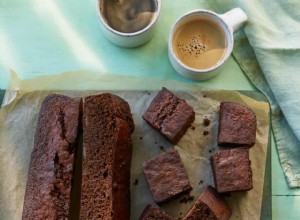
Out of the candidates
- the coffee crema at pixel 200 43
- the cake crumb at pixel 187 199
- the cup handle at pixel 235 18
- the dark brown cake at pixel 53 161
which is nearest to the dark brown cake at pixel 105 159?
the dark brown cake at pixel 53 161

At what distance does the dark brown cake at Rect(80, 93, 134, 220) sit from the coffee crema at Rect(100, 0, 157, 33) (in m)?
0.30

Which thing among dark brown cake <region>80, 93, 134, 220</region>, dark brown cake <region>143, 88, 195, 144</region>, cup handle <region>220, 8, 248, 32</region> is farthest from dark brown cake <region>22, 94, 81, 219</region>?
cup handle <region>220, 8, 248, 32</region>

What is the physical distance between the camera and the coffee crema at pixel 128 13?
2.40 meters

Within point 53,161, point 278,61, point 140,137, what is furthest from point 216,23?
point 53,161

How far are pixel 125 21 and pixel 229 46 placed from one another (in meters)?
0.42

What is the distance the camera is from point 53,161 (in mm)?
2234

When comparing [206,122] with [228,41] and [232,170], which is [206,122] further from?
[228,41]

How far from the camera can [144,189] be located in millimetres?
2363

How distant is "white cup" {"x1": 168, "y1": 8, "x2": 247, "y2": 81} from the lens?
2359mm

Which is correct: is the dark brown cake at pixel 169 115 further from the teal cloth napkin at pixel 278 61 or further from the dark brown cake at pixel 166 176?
the teal cloth napkin at pixel 278 61

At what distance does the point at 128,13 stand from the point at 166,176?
0.65 metres

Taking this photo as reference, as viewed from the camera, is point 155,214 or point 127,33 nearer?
point 155,214

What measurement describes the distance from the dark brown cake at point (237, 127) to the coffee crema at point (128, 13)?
1.54ft

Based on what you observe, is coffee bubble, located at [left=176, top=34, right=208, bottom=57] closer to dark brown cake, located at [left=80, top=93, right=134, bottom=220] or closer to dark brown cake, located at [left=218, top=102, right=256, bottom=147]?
dark brown cake, located at [left=218, top=102, right=256, bottom=147]
